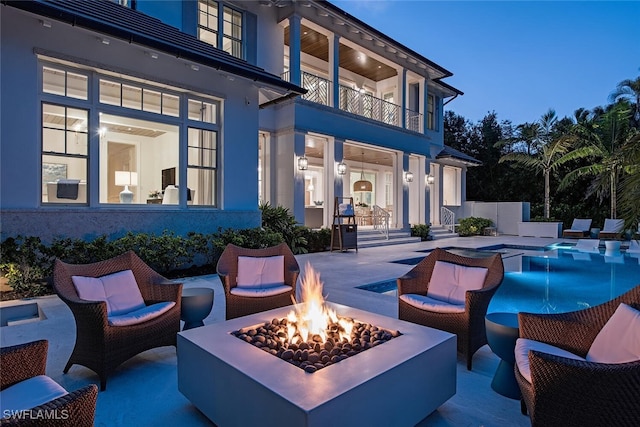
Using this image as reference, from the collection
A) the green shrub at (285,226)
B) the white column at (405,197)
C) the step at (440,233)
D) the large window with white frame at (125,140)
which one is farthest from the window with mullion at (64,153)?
the step at (440,233)

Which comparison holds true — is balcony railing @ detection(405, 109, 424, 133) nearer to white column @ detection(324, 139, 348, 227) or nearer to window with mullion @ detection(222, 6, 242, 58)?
white column @ detection(324, 139, 348, 227)

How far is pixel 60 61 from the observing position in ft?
21.9

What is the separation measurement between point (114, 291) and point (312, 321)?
209 centimetres

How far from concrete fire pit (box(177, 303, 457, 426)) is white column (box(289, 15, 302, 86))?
10540 millimetres

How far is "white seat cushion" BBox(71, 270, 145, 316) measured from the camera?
347cm

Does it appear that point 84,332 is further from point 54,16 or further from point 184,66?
point 184,66

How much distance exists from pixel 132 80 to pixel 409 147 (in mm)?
11890

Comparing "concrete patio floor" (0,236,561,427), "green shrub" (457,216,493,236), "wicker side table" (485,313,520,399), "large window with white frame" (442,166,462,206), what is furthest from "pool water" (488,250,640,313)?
"large window with white frame" (442,166,462,206)

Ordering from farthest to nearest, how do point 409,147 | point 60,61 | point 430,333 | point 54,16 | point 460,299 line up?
point 409,147
point 60,61
point 54,16
point 460,299
point 430,333

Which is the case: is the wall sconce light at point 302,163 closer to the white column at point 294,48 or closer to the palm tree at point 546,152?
the white column at point 294,48

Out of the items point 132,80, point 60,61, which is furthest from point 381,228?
point 60,61

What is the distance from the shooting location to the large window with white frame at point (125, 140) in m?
6.75

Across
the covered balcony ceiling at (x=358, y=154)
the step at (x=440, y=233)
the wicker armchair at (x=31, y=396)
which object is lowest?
the step at (x=440, y=233)

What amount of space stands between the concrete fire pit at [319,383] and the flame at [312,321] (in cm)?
45
